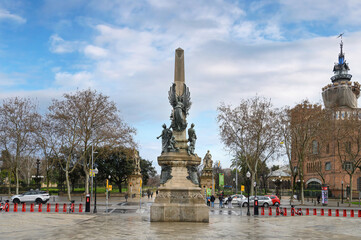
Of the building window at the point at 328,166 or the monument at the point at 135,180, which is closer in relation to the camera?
the monument at the point at 135,180

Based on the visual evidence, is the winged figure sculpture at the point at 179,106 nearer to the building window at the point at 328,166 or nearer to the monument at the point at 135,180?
the monument at the point at 135,180

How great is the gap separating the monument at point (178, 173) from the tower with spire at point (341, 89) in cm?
6776

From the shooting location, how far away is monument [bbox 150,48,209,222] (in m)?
21.0

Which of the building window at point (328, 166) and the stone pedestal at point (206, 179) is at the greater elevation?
the building window at point (328, 166)

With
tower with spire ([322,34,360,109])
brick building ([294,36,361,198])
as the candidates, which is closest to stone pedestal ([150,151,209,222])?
brick building ([294,36,361,198])

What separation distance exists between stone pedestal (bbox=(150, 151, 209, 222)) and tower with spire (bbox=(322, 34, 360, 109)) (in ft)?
227

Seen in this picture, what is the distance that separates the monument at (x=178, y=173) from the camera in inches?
825

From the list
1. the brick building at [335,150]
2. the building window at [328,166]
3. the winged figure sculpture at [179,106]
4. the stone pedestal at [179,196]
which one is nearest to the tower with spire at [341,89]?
the brick building at [335,150]

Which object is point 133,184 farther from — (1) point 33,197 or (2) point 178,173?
(2) point 178,173

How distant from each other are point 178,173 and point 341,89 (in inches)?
2895

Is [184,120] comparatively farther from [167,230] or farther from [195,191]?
[167,230]

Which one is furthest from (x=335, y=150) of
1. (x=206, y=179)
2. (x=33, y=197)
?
(x=33, y=197)

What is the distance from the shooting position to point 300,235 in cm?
1692

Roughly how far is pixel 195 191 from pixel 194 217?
1.45 meters
